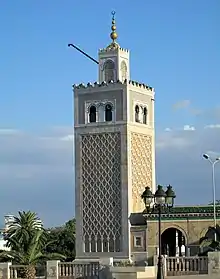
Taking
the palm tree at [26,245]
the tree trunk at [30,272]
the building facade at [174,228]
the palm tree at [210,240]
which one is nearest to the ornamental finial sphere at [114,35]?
the building facade at [174,228]

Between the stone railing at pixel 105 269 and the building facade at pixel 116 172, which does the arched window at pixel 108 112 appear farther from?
the stone railing at pixel 105 269

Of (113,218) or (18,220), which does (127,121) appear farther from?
(18,220)

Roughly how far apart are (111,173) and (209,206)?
21.0 ft

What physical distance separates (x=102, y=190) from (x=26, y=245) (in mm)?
13817

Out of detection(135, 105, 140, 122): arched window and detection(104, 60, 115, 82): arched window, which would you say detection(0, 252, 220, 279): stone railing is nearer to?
detection(135, 105, 140, 122): arched window

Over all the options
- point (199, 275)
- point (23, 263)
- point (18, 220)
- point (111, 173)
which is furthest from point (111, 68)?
point (199, 275)

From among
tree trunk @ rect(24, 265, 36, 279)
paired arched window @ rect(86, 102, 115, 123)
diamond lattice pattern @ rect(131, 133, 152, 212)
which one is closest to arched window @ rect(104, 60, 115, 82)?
paired arched window @ rect(86, 102, 115, 123)

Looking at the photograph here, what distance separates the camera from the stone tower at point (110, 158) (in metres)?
50.3

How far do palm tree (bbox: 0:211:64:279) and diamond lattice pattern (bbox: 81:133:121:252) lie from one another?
375 inches

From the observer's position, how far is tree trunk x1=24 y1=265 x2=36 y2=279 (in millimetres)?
34281

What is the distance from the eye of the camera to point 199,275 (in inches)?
1276

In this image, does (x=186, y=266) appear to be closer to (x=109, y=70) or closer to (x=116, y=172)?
(x=116, y=172)

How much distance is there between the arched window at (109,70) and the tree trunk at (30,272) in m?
20.5

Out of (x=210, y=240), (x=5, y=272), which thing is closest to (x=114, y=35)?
(x=210, y=240)
